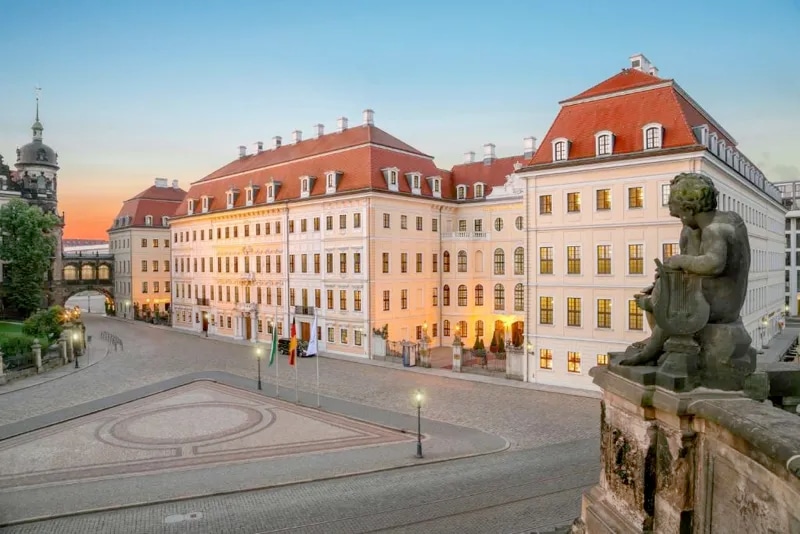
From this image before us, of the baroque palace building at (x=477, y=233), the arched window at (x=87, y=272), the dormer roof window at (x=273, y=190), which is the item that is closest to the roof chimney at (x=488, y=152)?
the baroque palace building at (x=477, y=233)

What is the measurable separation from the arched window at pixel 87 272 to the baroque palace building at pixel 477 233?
2457cm

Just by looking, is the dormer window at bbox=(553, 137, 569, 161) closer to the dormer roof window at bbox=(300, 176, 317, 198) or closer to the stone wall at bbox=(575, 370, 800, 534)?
the dormer roof window at bbox=(300, 176, 317, 198)

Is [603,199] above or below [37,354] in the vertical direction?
above

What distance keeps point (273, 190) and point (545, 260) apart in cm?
2599

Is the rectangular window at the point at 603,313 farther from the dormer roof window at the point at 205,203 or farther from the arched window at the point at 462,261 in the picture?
the dormer roof window at the point at 205,203

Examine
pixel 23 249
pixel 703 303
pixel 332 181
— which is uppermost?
pixel 332 181

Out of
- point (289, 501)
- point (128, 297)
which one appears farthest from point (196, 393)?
point (128, 297)

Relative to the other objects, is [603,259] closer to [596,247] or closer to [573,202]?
[596,247]

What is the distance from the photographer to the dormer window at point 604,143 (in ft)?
95.0

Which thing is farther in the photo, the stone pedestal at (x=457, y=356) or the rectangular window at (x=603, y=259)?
the stone pedestal at (x=457, y=356)

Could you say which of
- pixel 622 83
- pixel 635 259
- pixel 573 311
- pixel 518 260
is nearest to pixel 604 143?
pixel 622 83

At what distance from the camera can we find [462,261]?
4722cm

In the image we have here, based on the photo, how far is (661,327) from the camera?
521 centimetres

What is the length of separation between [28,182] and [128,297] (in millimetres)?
19012
